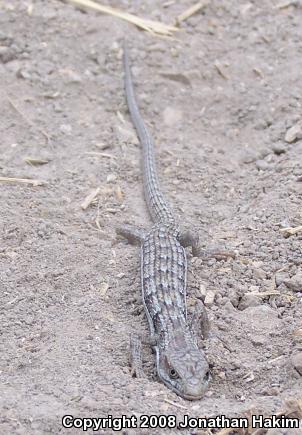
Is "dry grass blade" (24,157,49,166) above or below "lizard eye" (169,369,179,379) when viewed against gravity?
below

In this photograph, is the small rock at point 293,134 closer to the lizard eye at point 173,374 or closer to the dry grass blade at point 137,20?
the dry grass blade at point 137,20

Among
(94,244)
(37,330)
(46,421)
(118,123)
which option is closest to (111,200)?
(94,244)

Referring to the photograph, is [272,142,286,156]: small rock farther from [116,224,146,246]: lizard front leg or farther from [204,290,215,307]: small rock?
[204,290,215,307]: small rock

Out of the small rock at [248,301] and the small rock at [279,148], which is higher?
the small rock at [248,301]

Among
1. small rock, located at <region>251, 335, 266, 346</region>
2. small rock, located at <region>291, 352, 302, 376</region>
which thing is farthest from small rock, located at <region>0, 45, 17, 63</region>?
small rock, located at <region>291, 352, 302, 376</region>

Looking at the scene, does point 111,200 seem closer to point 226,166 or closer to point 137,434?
point 226,166

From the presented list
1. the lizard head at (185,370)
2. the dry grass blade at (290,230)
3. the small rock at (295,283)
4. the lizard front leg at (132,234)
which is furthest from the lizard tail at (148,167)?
the lizard head at (185,370)
